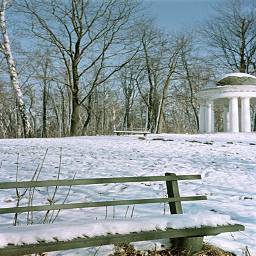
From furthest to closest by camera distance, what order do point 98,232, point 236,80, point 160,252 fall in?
point 236,80
point 160,252
point 98,232

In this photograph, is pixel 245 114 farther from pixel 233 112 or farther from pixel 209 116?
pixel 209 116

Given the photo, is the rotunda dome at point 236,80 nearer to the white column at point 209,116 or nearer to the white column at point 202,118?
the white column at point 209,116

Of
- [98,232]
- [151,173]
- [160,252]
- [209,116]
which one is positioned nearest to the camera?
[98,232]

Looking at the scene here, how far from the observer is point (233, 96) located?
2339 centimetres

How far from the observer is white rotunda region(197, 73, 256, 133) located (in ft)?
76.7

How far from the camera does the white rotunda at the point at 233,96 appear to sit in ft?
76.7

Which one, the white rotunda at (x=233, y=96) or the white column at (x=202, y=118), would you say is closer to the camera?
the white rotunda at (x=233, y=96)

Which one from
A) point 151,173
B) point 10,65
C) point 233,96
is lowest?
point 151,173

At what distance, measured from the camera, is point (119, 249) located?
349 centimetres

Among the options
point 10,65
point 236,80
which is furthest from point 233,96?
point 10,65

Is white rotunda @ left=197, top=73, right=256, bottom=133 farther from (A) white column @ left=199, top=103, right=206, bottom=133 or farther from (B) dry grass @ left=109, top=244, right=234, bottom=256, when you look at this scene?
(B) dry grass @ left=109, top=244, right=234, bottom=256

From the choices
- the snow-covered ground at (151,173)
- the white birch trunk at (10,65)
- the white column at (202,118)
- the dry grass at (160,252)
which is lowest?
the dry grass at (160,252)

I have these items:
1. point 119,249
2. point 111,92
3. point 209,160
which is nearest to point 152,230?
point 119,249

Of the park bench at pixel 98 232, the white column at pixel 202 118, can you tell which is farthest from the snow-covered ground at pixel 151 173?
the white column at pixel 202 118
